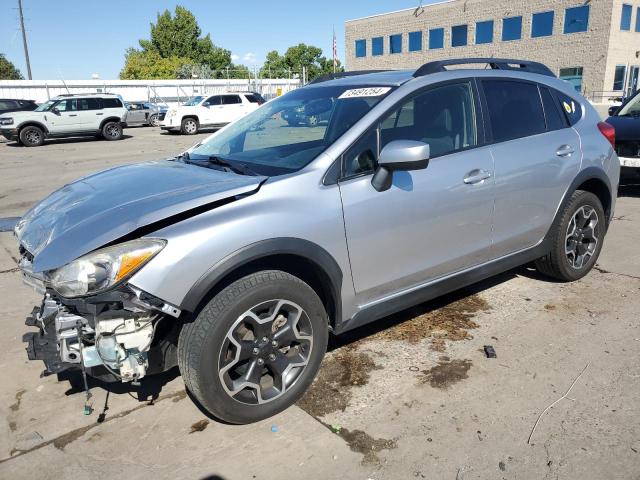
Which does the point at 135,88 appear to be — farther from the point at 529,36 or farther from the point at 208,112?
the point at 529,36

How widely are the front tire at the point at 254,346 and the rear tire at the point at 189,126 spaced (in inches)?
839

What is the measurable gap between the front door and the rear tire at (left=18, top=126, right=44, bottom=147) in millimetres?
20301

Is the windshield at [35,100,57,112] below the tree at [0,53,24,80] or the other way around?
below

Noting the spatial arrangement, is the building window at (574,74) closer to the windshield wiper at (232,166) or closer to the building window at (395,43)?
the building window at (395,43)

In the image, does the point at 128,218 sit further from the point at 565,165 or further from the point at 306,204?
the point at 565,165

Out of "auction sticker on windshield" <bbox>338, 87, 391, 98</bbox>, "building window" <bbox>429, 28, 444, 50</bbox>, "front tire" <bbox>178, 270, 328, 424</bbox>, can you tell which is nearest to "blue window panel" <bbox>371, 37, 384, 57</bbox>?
"building window" <bbox>429, 28, 444, 50</bbox>

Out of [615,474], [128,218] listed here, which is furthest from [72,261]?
[615,474]

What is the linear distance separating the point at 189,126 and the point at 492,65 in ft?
67.2

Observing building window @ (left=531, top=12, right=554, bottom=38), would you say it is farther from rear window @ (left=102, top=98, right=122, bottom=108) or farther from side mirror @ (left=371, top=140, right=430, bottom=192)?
side mirror @ (left=371, top=140, right=430, bottom=192)

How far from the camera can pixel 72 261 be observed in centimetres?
244

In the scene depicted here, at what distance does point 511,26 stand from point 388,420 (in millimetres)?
47390

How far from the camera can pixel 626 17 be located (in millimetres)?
38719

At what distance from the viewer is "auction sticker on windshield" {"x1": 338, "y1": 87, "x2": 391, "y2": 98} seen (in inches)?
132

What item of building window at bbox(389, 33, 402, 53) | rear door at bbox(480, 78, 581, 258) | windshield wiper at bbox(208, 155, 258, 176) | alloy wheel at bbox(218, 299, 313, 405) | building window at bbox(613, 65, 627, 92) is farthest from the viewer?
building window at bbox(389, 33, 402, 53)
